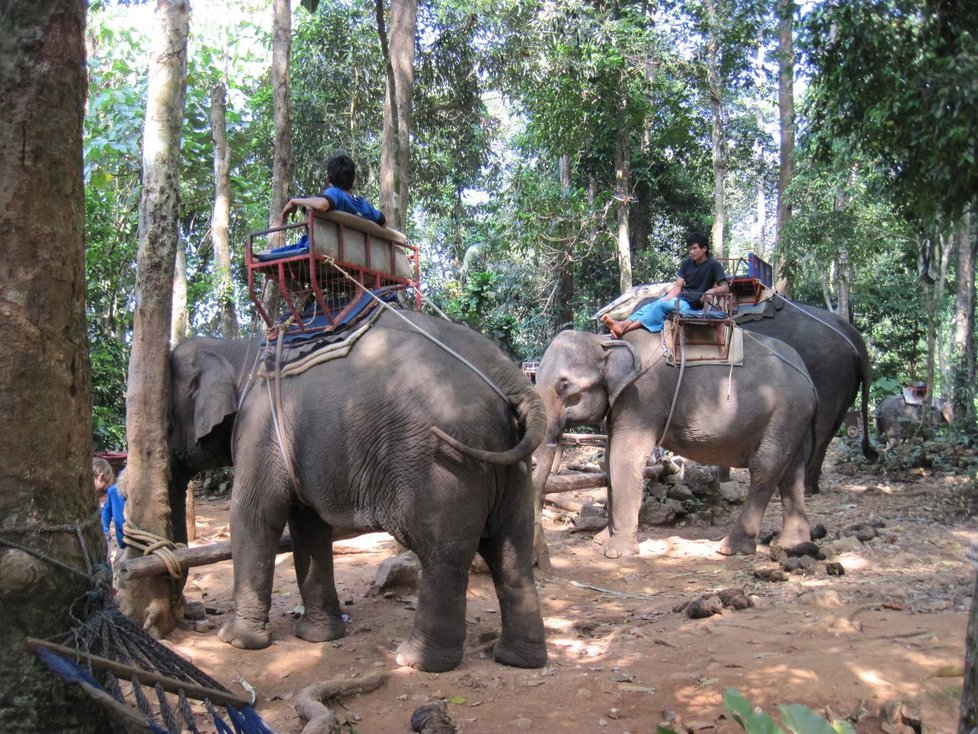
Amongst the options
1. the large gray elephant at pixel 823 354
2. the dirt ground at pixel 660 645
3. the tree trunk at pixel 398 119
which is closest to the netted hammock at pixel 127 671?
the dirt ground at pixel 660 645

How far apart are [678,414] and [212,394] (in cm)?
479

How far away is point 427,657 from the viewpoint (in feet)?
17.1

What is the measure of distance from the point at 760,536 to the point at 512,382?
4.84 meters

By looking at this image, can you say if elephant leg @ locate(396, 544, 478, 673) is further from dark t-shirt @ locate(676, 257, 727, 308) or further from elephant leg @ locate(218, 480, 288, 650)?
dark t-shirt @ locate(676, 257, 727, 308)

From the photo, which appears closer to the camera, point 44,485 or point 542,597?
point 44,485

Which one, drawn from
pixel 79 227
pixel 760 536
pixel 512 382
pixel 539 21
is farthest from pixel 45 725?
pixel 539 21

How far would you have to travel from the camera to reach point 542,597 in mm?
7242

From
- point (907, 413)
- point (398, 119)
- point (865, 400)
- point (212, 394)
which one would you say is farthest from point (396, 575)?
point (907, 413)

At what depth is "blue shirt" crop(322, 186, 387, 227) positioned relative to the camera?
6012 millimetres

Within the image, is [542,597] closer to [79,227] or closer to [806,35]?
[79,227]

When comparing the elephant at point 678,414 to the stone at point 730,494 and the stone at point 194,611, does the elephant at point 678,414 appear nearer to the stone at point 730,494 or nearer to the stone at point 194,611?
the stone at point 730,494

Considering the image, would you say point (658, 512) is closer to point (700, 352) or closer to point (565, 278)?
point (700, 352)

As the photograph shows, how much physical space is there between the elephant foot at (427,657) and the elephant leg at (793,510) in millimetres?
4284

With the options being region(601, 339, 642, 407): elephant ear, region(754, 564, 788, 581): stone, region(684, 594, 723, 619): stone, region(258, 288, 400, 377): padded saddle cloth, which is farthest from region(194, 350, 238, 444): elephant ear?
region(754, 564, 788, 581): stone
